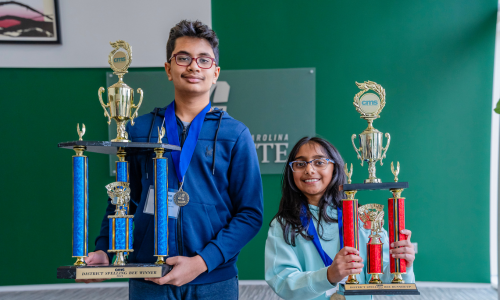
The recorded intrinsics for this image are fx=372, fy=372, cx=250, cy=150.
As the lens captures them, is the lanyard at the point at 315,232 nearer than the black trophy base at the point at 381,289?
No

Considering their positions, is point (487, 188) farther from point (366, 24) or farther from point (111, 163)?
point (111, 163)

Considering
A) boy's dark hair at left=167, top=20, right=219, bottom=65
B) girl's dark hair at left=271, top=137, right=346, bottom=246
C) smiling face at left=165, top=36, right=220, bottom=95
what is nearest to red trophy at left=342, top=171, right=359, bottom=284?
girl's dark hair at left=271, top=137, right=346, bottom=246

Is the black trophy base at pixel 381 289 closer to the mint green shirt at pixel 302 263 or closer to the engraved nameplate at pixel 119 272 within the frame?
the mint green shirt at pixel 302 263

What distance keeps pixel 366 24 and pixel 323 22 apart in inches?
15.6

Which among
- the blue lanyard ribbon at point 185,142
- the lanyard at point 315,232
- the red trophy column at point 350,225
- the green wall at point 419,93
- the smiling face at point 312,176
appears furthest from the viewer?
the green wall at point 419,93

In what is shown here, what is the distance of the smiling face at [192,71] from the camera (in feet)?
4.45

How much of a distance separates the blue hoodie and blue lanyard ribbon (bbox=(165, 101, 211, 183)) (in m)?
0.02

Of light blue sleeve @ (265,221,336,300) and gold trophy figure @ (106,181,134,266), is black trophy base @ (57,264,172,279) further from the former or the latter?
light blue sleeve @ (265,221,336,300)

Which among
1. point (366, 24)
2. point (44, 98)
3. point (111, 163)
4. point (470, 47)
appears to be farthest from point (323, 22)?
point (44, 98)

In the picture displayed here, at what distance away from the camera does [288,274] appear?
55.1 inches

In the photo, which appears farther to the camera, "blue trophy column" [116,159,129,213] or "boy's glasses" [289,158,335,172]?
"boy's glasses" [289,158,335,172]

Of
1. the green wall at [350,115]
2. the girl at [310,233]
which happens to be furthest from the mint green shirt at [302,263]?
the green wall at [350,115]

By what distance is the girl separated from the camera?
131 cm

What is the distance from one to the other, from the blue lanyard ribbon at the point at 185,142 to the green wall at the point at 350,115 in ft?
7.11
